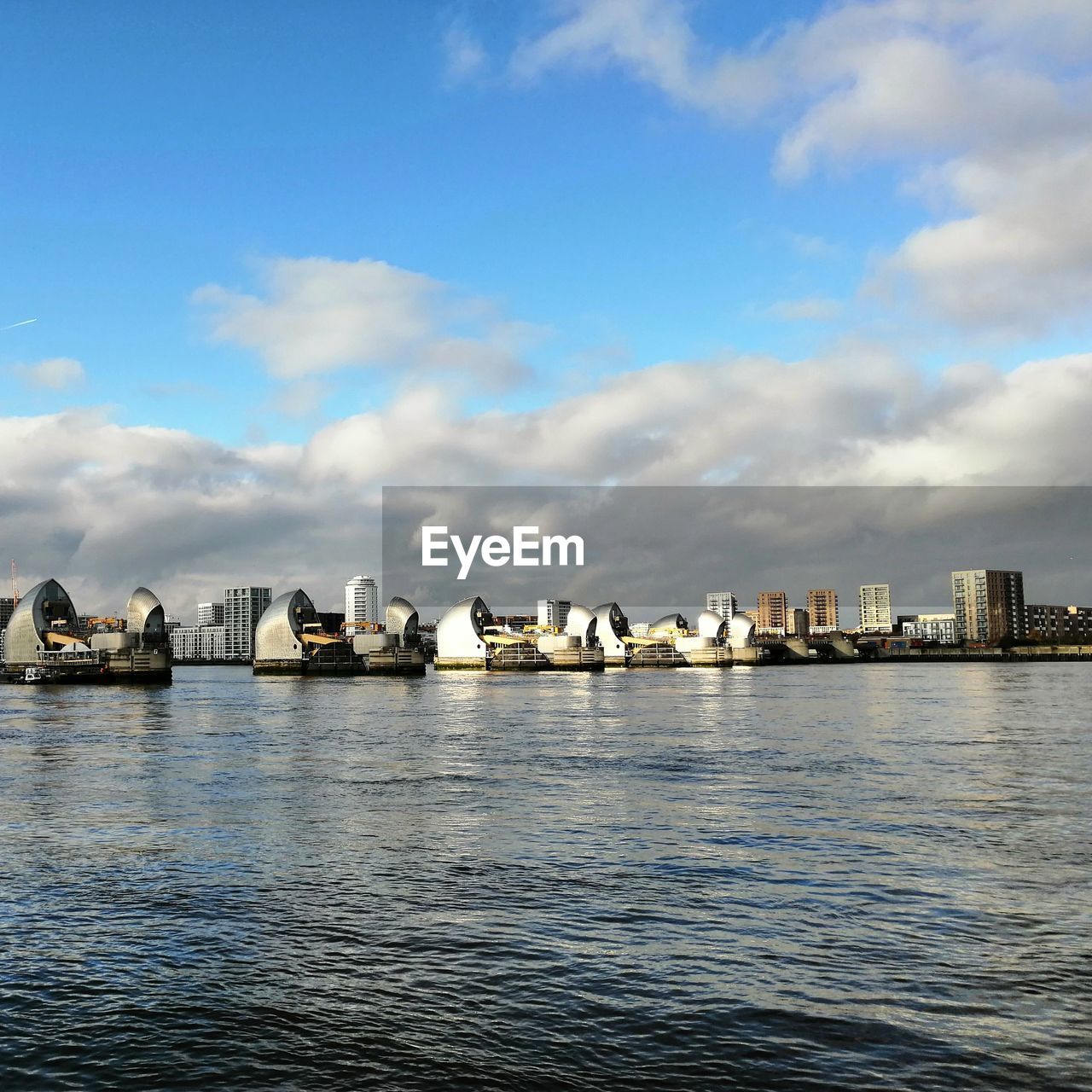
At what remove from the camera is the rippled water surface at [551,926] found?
30.8 feet

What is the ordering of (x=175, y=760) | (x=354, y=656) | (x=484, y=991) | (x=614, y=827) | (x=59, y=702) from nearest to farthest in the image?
(x=484, y=991) < (x=614, y=827) < (x=175, y=760) < (x=59, y=702) < (x=354, y=656)

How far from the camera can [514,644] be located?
544ft

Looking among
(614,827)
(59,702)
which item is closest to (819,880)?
(614,827)

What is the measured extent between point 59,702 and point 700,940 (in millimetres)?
82621

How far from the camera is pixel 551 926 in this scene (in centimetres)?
1346

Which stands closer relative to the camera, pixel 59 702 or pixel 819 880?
pixel 819 880

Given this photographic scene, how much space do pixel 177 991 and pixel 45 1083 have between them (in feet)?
7.47

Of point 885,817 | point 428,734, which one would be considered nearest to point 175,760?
point 428,734

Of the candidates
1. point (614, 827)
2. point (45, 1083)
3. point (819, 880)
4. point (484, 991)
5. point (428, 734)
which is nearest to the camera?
Answer: point (45, 1083)


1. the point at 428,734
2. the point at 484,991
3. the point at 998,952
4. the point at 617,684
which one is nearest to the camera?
the point at 484,991

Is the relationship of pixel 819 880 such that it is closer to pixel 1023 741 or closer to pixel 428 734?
pixel 1023 741

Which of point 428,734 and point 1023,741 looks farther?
point 428,734

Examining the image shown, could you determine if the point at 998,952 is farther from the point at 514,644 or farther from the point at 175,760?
the point at 514,644

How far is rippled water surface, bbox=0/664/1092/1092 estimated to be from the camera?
30.8 ft
